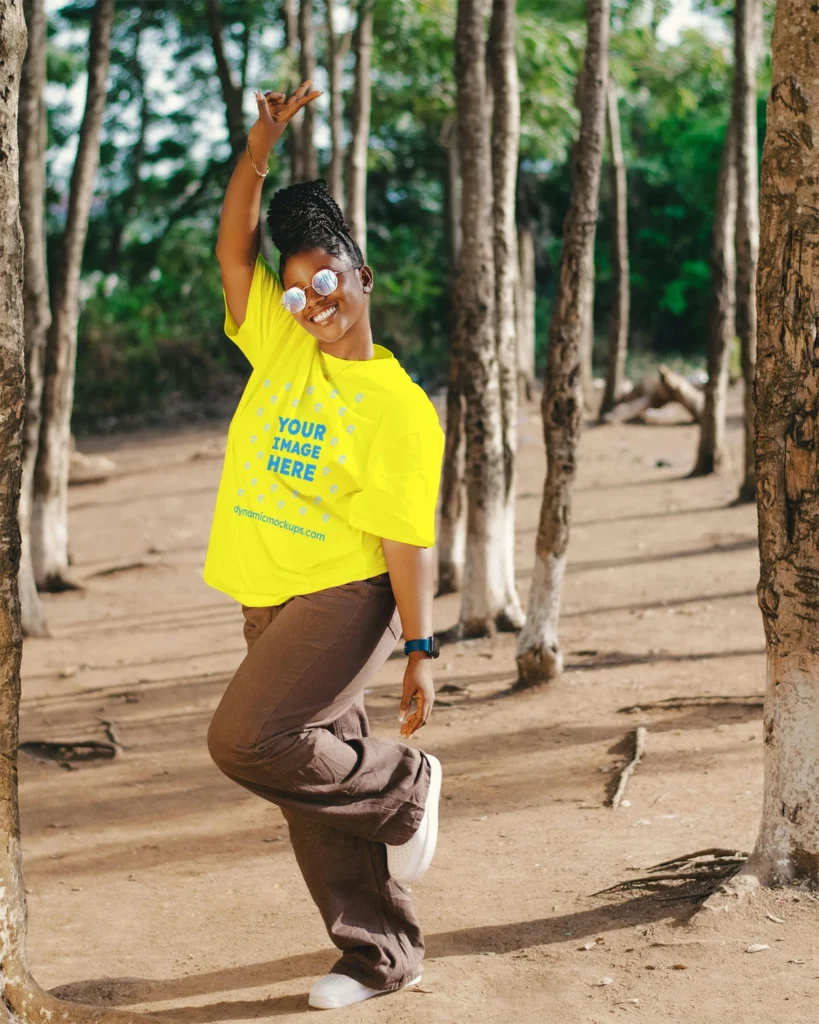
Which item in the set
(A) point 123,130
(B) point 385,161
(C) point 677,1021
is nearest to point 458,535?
(C) point 677,1021

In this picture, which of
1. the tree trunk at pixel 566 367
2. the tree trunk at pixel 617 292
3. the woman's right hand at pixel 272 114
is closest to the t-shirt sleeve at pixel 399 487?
the woman's right hand at pixel 272 114

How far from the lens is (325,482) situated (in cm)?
313

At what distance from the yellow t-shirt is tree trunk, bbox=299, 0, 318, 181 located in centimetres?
992

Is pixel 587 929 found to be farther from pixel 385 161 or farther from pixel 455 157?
pixel 385 161

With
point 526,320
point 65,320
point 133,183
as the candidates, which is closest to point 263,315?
point 65,320

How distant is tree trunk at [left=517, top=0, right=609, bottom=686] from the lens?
6852mm

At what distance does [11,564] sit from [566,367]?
167 inches

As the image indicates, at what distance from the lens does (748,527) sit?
456 inches

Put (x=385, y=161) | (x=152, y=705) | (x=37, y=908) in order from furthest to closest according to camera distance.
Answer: (x=385, y=161), (x=152, y=705), (x=37, y=908)

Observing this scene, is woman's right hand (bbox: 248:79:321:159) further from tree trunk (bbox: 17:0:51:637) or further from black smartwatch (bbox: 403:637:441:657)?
tree trunk (bbox: 17:0:51:637)

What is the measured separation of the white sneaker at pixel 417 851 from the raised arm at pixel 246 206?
135cm

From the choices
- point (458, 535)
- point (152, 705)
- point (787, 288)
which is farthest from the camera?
point (458, 535)

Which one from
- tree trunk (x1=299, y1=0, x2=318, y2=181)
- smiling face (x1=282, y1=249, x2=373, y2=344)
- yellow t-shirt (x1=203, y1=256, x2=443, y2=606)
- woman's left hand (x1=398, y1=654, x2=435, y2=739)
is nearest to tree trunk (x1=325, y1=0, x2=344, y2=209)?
tree trunk (x1=299, y1=0, x2=318, y2=181)

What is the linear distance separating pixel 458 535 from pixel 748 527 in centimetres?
322
